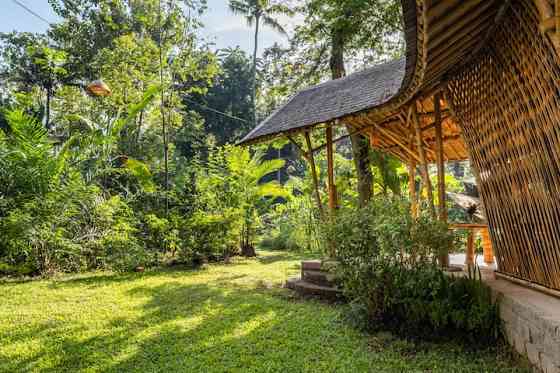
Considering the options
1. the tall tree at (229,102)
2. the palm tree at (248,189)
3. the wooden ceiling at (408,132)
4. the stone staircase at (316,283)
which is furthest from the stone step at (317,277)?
the tall tree at (229,102)

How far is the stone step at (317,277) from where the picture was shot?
5270 mm

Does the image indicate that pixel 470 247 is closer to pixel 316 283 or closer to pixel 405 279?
pixel 405 279

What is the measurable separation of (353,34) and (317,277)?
5466 mm

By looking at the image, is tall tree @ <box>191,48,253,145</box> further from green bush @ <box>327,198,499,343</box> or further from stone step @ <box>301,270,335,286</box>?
green bush @ <box>327,198,499,343</box>

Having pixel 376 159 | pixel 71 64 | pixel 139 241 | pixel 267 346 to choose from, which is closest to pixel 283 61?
pixel 376 159

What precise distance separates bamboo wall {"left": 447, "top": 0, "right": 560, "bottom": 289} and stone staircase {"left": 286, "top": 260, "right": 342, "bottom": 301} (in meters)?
2.10

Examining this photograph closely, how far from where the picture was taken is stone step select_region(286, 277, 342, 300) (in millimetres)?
4976

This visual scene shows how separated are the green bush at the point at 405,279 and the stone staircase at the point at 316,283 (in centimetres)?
113

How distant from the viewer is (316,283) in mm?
5473

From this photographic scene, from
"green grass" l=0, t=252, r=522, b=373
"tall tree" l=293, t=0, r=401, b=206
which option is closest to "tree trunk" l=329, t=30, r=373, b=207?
"tall tree" l=293, t=0, r=401, b=206

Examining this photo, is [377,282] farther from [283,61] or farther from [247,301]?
[283,61]

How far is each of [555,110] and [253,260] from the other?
8.08 metres

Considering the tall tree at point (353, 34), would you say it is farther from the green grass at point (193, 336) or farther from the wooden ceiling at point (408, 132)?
the green grass at point (193, 336)

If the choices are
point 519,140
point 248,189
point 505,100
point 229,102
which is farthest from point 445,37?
point 229,102
